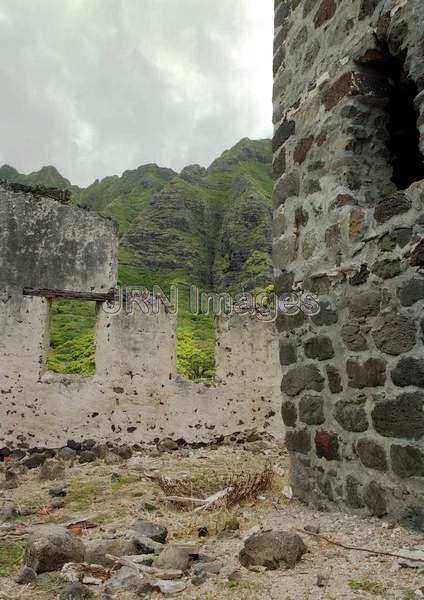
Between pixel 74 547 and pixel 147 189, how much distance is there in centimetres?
3689

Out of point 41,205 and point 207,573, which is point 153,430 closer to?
point 41,205

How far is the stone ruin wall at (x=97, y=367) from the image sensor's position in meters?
7.34

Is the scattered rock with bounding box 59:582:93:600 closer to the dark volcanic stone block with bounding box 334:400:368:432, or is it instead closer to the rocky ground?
the rocky ground

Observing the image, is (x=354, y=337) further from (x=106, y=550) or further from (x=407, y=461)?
(x=106, y=550)

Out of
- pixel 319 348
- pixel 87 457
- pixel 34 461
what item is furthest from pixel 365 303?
pixel 34 461

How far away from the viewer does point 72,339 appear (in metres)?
12.3

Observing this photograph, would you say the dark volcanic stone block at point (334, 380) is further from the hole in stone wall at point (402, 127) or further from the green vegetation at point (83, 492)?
the green vegetation at point (83, 492)

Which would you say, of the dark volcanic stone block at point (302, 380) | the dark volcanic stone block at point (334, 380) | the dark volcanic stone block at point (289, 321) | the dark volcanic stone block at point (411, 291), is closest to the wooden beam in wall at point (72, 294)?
the dark volcanic stone block at point (289, 321)

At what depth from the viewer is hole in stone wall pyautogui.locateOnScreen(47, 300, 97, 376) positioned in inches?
382

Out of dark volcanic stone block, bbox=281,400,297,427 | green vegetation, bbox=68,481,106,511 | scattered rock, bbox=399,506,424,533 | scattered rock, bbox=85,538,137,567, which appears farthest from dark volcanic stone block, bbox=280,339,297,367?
green vegetation, bbox=68,481,106,511

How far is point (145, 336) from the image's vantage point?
811 cm

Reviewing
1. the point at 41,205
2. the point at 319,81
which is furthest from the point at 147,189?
the point at 319,81

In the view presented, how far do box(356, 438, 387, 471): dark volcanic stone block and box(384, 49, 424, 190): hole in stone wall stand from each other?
6.05 ft

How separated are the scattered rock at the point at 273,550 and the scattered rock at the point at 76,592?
740 mm
